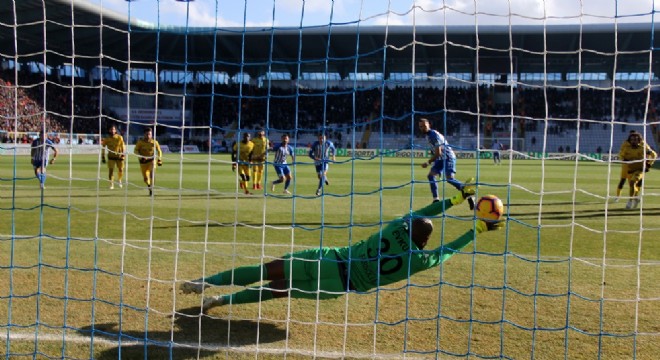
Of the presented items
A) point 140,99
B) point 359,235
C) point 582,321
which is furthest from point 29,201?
point 140,99

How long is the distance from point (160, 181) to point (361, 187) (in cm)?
643

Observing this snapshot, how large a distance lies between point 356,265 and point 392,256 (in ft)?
1.12

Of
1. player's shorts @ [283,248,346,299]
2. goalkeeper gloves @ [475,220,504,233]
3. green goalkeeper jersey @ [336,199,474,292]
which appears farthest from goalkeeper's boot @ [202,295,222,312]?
goalkeeper gloves @ [475,220,504,233]

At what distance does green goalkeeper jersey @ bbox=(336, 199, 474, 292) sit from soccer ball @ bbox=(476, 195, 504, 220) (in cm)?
19

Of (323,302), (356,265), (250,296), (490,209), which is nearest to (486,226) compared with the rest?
(490,209)

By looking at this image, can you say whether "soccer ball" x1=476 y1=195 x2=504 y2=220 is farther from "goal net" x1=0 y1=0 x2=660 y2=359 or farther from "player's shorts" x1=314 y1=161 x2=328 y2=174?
"player's shorts" x1=314 y1=161 x2=328 y2=174

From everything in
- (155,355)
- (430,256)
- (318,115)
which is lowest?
(155,355)

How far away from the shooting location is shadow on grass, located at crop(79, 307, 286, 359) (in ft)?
15.1

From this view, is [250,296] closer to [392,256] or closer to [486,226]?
[392,256]

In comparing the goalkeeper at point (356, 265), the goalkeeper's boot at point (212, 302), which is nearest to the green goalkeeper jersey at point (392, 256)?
the goalkeeper at point (356, 265)

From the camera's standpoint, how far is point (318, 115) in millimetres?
36219

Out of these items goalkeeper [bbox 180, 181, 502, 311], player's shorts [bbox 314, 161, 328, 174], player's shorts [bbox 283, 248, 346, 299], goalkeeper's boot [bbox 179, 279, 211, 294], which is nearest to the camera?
goalkeeper [bbox 180, 181, 502, 311]

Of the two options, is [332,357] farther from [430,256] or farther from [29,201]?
[29,201]

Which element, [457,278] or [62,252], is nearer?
[457,278]
